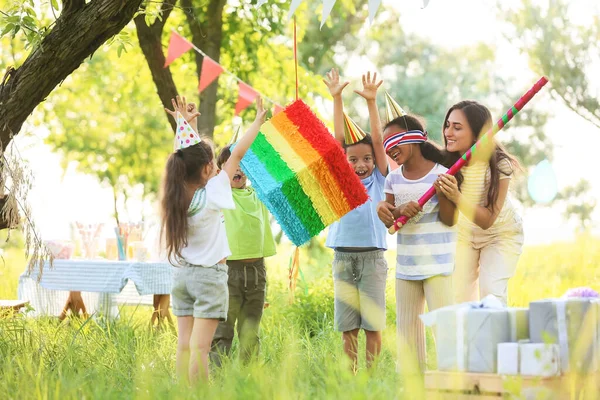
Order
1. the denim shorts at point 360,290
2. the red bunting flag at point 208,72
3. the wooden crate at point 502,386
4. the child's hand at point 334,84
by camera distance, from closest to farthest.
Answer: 1. the wooden crate at point 502,386
2. the child's hand at point 334,84
3. the denim shorts at point 360,290
4. the red bunting flag at point 208,72

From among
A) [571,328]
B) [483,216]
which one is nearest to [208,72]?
[483,216]

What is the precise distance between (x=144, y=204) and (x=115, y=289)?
11582mm

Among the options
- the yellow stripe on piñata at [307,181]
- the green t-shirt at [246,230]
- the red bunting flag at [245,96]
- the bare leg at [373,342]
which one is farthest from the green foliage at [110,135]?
the yellow stripe on piñata at [307,181]

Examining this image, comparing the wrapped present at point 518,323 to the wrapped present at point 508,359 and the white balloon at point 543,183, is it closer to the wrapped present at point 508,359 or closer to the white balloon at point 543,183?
the wrapped present at point 508,359

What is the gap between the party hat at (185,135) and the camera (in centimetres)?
363

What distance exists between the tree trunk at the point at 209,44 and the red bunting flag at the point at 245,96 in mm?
559

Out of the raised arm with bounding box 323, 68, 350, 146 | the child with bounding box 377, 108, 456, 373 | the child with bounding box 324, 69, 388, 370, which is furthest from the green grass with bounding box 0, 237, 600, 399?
the raised arm with bounding box 323, 68, 350, 146

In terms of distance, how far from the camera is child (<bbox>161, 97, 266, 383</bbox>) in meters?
3.45

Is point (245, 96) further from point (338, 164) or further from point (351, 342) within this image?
point (338, 164)

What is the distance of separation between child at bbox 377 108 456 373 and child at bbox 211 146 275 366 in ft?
2.73

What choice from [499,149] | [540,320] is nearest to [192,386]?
[540,320]

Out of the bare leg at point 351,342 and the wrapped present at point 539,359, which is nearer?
the wrapped present at point 539,359

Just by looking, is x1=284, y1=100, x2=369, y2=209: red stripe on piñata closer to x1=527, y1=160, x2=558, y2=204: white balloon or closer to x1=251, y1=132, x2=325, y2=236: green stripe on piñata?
x1=251, y1=132, x2=325, y2=236: green stripe on piñata

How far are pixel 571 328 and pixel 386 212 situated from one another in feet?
4.00
